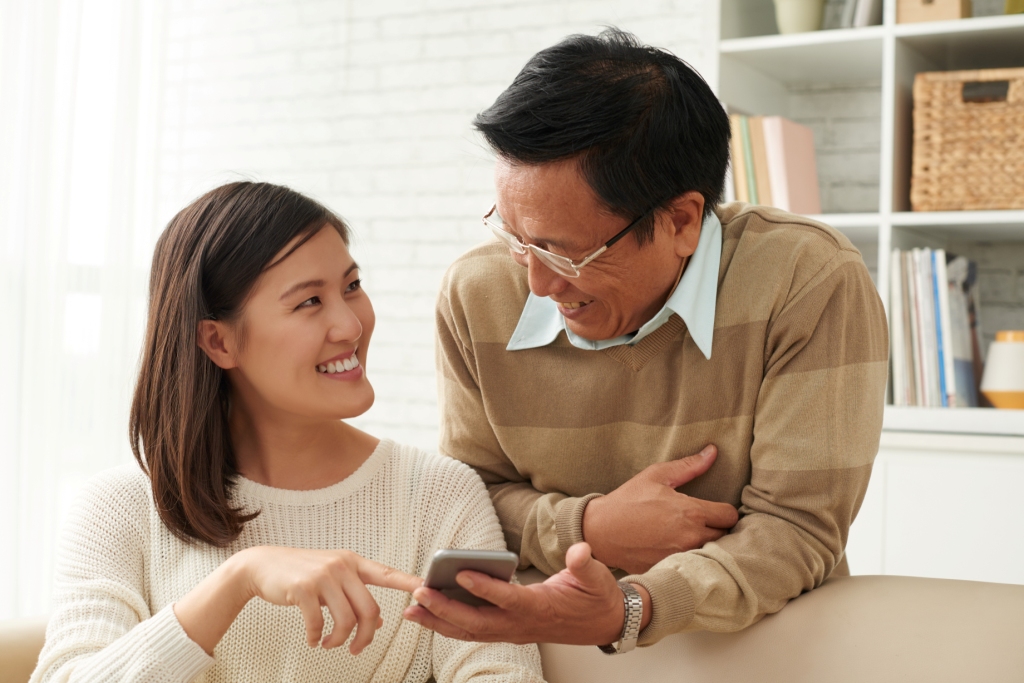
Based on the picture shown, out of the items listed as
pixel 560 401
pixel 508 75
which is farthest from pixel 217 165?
pixel 560 401

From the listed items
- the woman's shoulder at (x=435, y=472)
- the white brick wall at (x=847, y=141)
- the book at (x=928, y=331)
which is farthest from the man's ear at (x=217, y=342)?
the white brick wall at (x=847, y=141)

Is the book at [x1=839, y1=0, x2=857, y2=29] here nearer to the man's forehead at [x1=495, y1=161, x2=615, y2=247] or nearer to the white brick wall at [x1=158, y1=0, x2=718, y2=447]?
the white brick wall at [x1=158, y1=0, x2=718, y2=447]

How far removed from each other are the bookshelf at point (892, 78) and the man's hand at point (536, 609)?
1690 mm

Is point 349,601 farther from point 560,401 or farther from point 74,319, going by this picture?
point 74,319

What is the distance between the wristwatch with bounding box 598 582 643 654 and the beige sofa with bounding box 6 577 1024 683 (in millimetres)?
235

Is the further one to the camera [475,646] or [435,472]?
[435,472]

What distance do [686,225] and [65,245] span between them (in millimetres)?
2194

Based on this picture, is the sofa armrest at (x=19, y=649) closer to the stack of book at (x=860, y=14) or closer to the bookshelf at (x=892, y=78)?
the bookshelf at (x=892, y=78)

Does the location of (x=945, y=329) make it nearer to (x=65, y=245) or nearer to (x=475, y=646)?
(x=475, y=646)

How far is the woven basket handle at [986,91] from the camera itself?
264 cm

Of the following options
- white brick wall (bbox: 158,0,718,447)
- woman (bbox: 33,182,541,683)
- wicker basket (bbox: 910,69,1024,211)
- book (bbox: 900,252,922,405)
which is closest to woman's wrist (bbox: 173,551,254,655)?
woman (bbox: 33,182,541,683)

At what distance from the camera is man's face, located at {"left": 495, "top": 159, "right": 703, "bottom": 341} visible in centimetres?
148

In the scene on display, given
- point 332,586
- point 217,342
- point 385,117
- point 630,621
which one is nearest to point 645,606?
point 630,621

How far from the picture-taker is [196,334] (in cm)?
155
